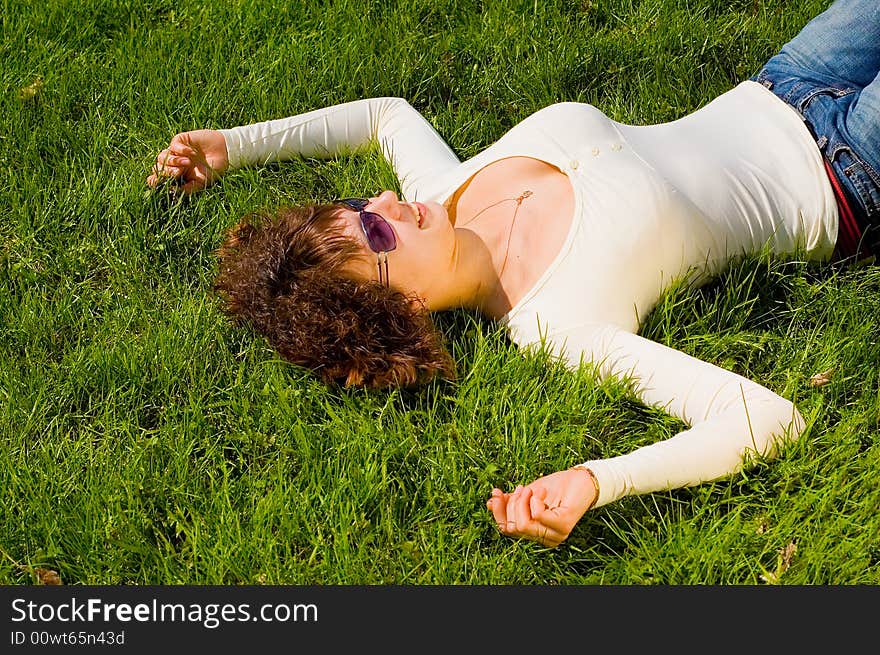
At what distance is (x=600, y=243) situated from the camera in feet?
10.1

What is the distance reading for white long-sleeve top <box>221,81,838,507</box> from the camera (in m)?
2.78

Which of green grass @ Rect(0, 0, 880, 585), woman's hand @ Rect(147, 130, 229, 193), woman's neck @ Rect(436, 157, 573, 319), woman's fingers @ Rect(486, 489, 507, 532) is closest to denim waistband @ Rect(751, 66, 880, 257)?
green grass @ Rect(0, 0, 880, 585)

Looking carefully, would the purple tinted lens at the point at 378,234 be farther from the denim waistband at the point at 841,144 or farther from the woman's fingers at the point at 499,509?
the denim waistband at the point at 841,144

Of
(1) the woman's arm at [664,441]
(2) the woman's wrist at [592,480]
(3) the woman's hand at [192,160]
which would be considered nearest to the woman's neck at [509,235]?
(1) the woman's arm at [664,441]

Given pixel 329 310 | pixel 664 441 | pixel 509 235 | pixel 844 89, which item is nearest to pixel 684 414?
pixel 664 441

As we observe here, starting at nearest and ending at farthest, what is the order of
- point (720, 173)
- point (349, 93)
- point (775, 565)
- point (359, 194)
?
point (775, 565) < point (720, 173) < point (359, 194) < point (349, 93)

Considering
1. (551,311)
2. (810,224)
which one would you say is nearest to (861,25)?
(810,224)

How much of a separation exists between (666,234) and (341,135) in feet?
4.83

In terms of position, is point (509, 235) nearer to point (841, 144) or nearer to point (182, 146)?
point (841, 144)

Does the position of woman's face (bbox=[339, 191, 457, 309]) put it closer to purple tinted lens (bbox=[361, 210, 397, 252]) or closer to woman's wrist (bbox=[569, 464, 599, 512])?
purple tinted lens (bbox=[361, 210, 397, 252])

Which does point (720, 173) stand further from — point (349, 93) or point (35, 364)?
point (35, 364)

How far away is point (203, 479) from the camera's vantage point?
3.04m

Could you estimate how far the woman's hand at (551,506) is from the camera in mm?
2619

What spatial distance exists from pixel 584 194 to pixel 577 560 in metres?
1.11
